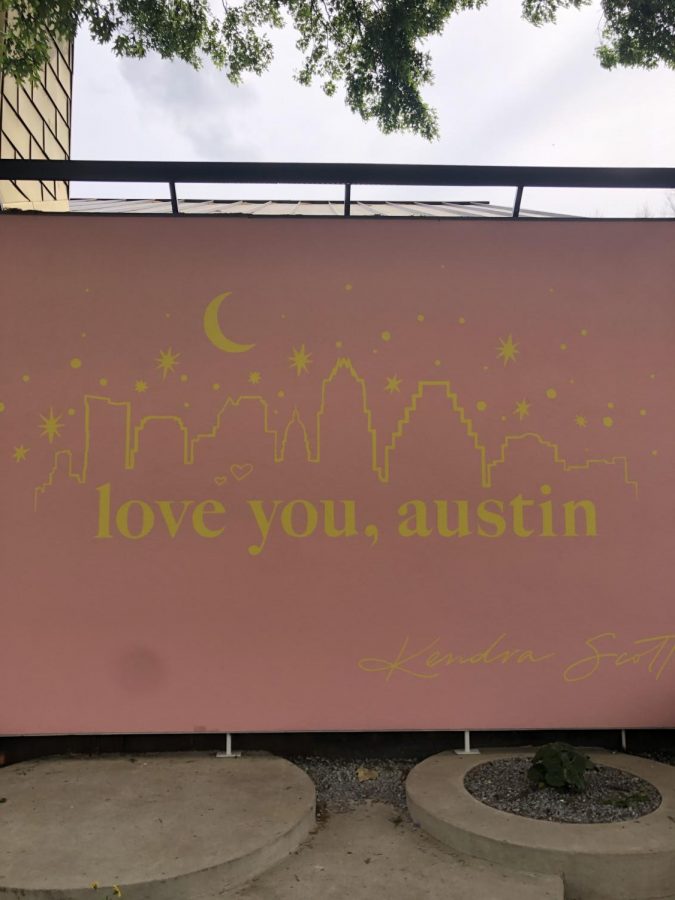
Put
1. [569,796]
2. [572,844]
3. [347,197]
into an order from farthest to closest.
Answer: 1. [347,197]
2. [569,796]
3. [572,844]

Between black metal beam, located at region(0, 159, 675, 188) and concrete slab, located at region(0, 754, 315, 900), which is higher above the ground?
black metal beam, located at region(0, 159, 675, 188)

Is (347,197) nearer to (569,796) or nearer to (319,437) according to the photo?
(319,437)

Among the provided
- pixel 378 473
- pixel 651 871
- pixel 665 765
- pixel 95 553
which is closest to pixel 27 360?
pixel 95 553

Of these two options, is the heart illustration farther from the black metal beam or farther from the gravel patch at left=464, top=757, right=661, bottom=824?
the gravel patch at left=464, top=757, right=661, bottom=824

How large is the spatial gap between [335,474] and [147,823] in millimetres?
2103

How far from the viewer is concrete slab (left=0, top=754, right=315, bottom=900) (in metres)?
2.75

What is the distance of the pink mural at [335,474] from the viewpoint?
404cm

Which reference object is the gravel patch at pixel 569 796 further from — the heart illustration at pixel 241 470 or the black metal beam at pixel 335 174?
the black metal beam at pixel 335 174

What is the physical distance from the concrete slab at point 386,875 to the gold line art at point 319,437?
1.95 meters

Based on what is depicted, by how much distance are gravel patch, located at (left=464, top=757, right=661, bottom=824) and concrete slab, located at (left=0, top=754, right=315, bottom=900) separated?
0.96 m

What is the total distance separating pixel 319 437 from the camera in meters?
4.18
